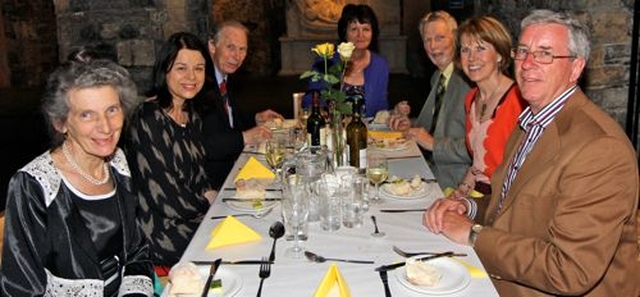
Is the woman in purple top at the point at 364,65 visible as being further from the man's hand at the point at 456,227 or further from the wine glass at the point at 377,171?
the man's hand at the point at 456,227

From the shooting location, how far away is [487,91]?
116 inches

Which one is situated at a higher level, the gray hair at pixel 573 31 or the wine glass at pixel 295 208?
the gray hair at pixel 573 31

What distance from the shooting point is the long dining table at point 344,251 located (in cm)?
162

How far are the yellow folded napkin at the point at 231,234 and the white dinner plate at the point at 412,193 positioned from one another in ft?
2.05

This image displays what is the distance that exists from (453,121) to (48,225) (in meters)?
2.21

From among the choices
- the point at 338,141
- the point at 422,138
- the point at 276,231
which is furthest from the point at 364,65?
the point at 276,231

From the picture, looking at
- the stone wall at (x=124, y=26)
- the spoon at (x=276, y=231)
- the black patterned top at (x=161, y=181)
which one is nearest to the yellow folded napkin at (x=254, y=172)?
the black patterned top at (x=161, y=181)

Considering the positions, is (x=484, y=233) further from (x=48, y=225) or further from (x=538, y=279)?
(x=48, y=225)

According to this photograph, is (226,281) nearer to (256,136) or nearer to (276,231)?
(276,231)

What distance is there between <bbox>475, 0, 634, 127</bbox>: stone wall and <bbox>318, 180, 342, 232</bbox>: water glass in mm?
2426

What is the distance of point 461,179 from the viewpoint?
10.8 feet

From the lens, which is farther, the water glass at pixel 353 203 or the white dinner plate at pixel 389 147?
the white dinner plate at pixel 389 147

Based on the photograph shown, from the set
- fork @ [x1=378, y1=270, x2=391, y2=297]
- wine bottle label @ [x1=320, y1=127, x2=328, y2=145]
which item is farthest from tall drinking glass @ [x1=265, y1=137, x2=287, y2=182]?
fork @ [x1=378, y1=270, x2=391, y2=297]

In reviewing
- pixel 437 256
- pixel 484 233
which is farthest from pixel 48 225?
pixel 484 233
